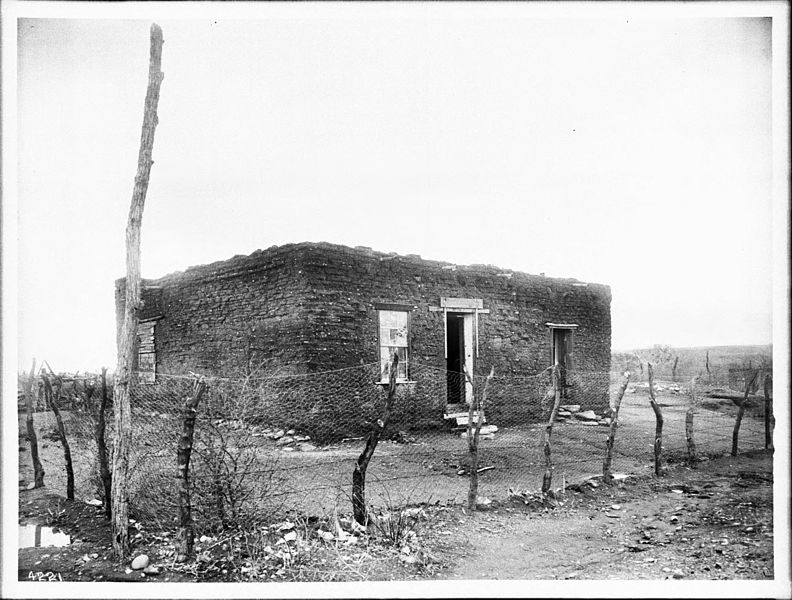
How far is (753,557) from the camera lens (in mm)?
5941

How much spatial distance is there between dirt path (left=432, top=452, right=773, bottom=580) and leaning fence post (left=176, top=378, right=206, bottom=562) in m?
2.25

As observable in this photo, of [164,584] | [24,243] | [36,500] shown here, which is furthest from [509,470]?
[24,243]

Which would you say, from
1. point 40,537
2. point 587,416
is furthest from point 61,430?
point 587,416

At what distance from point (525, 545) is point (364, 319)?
197 inches

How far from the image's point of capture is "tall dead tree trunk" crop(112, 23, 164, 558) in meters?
5.36

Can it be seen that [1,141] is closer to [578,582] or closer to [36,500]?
[36,500]

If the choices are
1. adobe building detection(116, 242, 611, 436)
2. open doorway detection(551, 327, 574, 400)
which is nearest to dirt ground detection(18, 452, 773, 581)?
adobe building detection(116, 242, 611, 436)

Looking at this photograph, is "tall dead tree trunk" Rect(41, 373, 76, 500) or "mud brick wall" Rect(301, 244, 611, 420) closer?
"tall dead tree trunk" Rect(41, 373, 76, 500)

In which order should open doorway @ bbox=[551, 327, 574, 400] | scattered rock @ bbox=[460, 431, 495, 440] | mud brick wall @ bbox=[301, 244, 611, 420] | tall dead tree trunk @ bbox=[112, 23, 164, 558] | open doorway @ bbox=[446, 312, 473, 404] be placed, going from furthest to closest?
open doorway @ bbox=[551, 327, 574, 400] < open doorway @ bbox=[446, 312, 473, 404] < scattered rock @ bbox=[460, 431, 495, 440] < mud brick wall @ bbox=[301, 244, 611, 420] < tall dead tree trunk @ bbox=[112, 23, 164, 558]

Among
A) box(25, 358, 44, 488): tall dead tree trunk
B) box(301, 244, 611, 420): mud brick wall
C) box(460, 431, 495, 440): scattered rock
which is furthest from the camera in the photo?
box(460, 431, 495, 440): scattered rock

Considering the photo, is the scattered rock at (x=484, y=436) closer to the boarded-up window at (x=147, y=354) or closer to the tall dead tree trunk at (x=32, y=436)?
the boarded-up window at (x=147, y=354)

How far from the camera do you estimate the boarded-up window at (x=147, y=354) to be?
12062 millimetres

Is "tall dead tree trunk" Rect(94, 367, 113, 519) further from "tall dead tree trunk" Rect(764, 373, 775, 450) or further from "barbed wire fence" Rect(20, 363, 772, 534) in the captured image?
"tall dead tree trunk" Rect(764, 373, 775, 450)

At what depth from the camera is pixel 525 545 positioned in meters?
6.01
